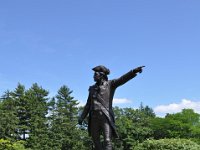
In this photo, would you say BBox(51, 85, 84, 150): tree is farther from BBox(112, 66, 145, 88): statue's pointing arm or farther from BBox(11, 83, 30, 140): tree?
BBox(112, 66, 145, 88): statue's pointing arm

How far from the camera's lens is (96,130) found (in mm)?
9219

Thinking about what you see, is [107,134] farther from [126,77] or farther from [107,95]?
[126,77]

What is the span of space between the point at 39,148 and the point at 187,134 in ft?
68.3

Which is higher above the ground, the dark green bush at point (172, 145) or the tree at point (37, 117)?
the tree at point (37, 117)

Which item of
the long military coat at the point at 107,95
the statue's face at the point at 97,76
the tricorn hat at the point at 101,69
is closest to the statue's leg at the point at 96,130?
the long military coat at the point at 107,95

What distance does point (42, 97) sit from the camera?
194 ft

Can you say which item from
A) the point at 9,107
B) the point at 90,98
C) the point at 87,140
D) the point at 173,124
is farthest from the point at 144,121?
the point at 90,98

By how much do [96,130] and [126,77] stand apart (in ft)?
4.31

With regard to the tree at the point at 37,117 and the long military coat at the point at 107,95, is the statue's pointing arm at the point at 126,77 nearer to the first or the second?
the long military coat at the point at 107,95

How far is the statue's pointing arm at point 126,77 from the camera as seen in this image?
29.1ft

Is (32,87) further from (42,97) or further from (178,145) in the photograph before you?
(178,145)

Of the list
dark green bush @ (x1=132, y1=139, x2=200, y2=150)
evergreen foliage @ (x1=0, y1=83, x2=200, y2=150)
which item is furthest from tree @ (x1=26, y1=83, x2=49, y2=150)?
dark green bush @ (x1=132, y1=139, x2=200, y2=150)

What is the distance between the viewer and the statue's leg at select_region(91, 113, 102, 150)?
9.12 meters

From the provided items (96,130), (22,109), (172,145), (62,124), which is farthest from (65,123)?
(96,130)
